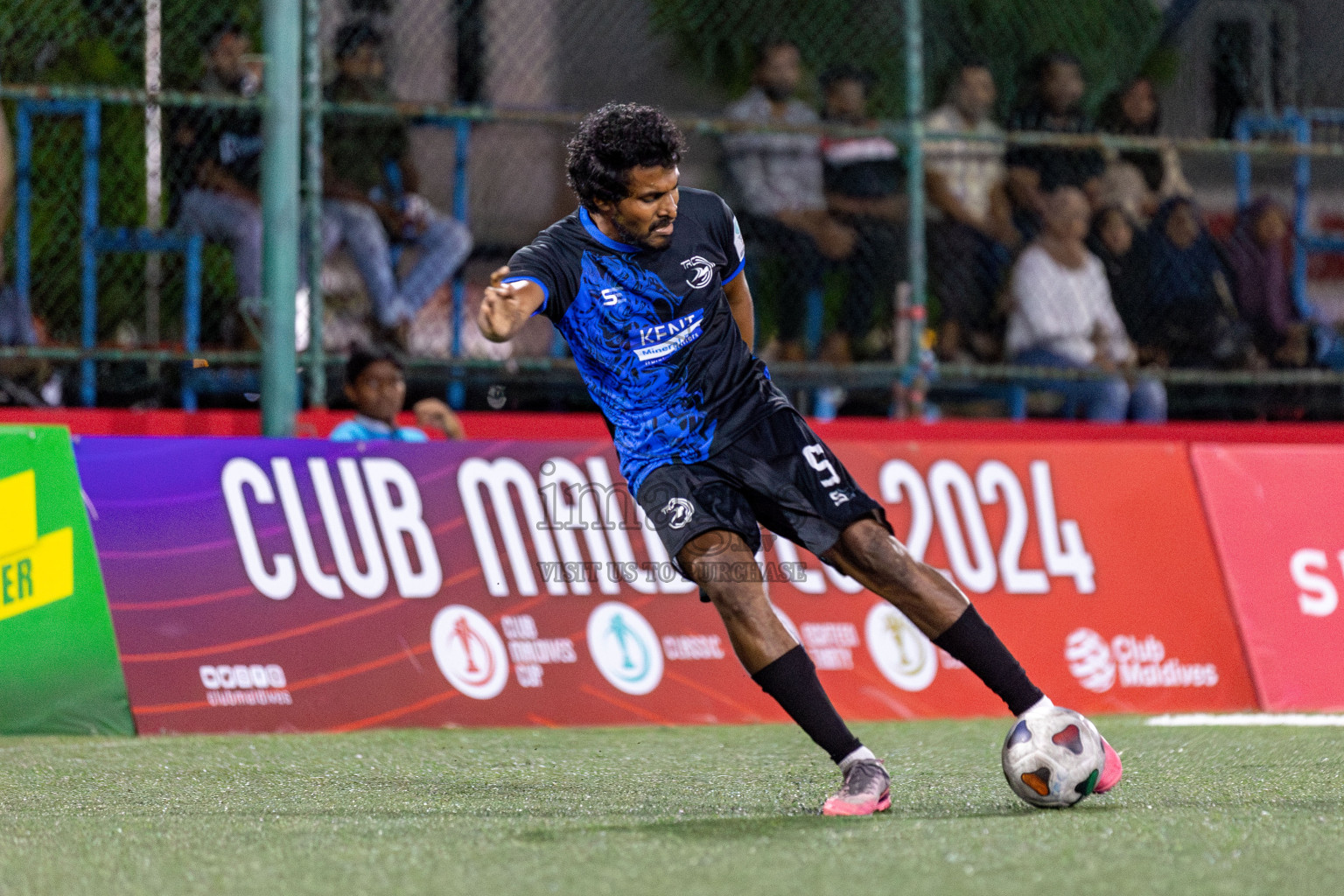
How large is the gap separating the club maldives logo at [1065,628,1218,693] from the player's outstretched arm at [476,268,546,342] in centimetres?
433

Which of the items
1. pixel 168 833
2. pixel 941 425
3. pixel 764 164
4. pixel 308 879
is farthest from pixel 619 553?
pixel 308 879

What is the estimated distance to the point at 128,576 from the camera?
7.05 metres

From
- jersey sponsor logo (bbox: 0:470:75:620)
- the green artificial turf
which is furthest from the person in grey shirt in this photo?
jersey sponsor logo (bbox: 0:470:75:620)

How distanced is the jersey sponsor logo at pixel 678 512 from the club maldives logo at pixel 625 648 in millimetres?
2873

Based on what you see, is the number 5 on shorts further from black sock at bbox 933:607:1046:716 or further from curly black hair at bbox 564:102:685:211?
curly black hair at bbox 564:102:685:211

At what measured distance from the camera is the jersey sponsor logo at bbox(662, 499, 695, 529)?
4.62 metres

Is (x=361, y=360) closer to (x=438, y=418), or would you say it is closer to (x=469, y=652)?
(x=438, y=418)

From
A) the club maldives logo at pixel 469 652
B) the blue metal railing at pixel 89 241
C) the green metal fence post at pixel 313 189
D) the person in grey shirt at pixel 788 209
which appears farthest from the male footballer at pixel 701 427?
the person in grey shirt at pixel 788 209

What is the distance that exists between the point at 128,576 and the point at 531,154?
3.29 meters

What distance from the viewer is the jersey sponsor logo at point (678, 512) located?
182 inches

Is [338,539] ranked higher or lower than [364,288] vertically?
lower

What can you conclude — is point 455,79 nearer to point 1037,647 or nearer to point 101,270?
point 101,270

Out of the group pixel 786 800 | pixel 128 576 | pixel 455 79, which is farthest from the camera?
pixel 455 79

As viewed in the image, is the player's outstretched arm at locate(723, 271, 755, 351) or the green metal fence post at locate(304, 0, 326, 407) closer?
the player's outstretched arm at locate(723, 271, 755, 351)
